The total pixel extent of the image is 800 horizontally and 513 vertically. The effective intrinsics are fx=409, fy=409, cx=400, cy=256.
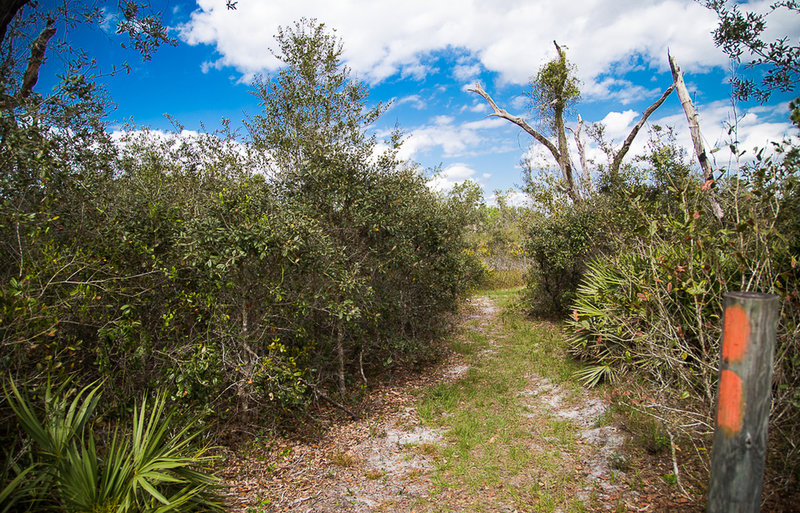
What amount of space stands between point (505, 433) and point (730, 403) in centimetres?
385

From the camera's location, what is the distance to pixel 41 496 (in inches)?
117

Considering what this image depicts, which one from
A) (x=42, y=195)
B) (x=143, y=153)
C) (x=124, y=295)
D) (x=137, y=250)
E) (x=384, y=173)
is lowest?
(x=124, y=295)

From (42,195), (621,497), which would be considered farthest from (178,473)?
(621,497)

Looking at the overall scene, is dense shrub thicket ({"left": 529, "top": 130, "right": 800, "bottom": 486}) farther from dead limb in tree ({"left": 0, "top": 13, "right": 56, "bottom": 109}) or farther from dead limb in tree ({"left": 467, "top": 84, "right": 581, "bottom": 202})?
dead limb in tree ({"left": 467, "top": 84, "right": 581, "bottom": 202})

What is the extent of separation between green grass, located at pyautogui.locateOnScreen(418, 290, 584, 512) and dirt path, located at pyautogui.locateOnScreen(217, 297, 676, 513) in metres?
0.03

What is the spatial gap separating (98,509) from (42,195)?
316 centimetres

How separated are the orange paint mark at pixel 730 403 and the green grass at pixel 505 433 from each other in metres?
2.30

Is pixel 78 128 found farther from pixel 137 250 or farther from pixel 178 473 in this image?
pixel 178 473

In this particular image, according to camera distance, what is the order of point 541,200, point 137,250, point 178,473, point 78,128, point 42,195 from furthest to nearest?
point 541,200 → point 78,128 → point 137,250 → point 42,195 → point 178,473

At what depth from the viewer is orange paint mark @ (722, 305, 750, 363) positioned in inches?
79.7

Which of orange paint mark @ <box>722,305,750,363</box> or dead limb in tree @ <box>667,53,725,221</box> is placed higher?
dead limb in tree @ <box>667,53,725,221</box>

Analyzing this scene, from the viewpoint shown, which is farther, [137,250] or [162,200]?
[162,200]

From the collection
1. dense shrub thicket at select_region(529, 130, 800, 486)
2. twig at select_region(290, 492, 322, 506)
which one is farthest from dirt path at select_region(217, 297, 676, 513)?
dense shrub thicket at select_region(529, 130, 800, 486)

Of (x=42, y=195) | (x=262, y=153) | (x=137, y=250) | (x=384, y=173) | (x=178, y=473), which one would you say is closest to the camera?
(x=178, y=473)
